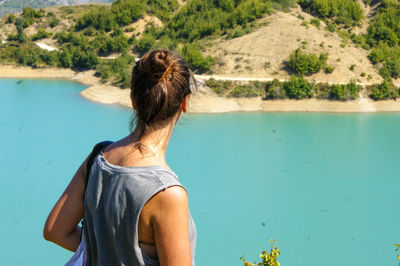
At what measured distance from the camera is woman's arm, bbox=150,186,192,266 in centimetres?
100

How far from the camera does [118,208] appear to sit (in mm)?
1084

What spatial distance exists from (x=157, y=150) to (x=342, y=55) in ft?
88.3

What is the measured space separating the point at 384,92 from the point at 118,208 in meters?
24.0

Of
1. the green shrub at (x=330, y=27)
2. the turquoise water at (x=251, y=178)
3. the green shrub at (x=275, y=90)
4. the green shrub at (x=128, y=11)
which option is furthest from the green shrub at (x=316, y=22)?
the green shrub at (x=128, y=11)

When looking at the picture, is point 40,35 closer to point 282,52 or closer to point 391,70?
point 282,52

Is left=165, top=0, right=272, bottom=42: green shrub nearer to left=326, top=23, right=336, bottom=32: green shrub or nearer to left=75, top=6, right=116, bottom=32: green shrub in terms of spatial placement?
left=326, top=23, right=336, bottom=32: green shrub

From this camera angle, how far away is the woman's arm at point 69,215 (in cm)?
126

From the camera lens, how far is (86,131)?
16453mm

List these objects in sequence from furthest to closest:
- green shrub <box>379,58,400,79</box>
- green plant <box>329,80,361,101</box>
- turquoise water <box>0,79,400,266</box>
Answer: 1. green shrub <box>379,58,400,79</box>
2. green plant <box>329,80,361,101</box>
3. turquoise water <box>0,79,400,266</box>

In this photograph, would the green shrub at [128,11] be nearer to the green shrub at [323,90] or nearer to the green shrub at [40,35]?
the green shrub at [40,35]

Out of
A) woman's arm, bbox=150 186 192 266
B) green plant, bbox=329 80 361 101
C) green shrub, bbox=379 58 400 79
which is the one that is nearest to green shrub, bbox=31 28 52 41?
green plant, bbox=329 80 361 101

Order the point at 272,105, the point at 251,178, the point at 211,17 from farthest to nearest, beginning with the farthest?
the point at 211,17, the point at 272,105, the point at 251,178

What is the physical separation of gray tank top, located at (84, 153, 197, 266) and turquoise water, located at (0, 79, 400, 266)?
7269mm

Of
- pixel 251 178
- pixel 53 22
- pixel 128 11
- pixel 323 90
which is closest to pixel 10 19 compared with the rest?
pixel 53 22
